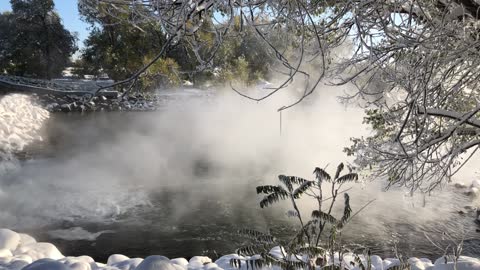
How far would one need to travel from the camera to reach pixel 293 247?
3.93 meters

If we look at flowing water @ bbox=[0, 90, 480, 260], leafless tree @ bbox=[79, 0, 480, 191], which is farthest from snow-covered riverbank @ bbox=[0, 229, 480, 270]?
leafless tree @ bbox=[79, 0, 480, 191]

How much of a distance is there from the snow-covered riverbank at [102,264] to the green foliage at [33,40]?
118 feet

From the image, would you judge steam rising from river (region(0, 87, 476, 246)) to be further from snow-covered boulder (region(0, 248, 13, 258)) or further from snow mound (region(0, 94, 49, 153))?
snow-covered boulder (region(0, 248, 13, 258))

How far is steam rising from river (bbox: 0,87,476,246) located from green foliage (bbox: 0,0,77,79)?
1176 cm

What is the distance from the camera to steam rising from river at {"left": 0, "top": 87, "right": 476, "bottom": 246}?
9.23 meters

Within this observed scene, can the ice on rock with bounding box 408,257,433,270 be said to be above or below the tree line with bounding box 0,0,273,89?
below

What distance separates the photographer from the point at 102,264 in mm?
5680

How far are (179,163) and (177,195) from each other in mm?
3751

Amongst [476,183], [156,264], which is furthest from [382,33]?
[476,183]

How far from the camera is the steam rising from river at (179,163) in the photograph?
9234 mm

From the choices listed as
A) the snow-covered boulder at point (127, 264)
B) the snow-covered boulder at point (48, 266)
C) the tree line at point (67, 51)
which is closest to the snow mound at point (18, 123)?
the tree line at point (67, 51)

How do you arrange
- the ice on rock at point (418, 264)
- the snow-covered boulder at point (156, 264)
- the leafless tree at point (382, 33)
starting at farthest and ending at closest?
1. the ice on rock at point (418, 264)
2. the snow-covered boulder at point (156, 264)
3. the leafless tree at point (382, 33)

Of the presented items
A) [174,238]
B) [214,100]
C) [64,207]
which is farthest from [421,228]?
[214,100]

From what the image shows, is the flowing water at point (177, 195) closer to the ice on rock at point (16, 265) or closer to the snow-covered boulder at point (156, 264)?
the ice on rock at point (16, 265)
